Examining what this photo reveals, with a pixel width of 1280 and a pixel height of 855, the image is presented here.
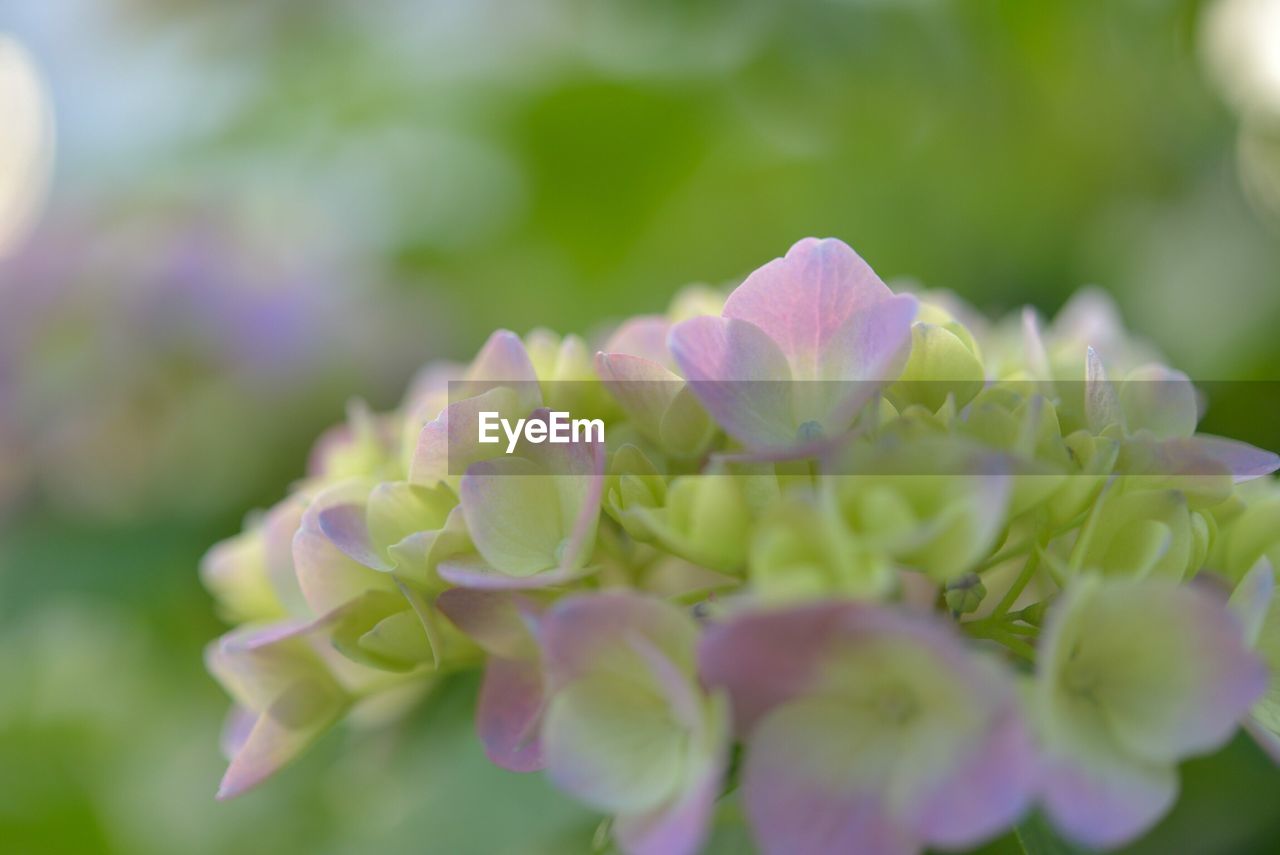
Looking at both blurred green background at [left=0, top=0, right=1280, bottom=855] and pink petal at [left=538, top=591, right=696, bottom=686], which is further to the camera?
blurred green background at [left=0, top=0, right=1280, bottom=855]

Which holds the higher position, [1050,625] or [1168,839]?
[1050,625]

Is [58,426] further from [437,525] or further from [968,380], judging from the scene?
[968,380]

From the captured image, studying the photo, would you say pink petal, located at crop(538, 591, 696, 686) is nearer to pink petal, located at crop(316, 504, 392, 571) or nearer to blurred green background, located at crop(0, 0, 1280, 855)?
pink petal, located at crop(316, 504, 392, 571)

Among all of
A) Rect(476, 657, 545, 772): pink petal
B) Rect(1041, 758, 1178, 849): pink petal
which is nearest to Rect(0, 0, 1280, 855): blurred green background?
Rect(476, 657, 545, 772): pink petal

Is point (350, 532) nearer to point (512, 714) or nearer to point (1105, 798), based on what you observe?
point (512, 714)

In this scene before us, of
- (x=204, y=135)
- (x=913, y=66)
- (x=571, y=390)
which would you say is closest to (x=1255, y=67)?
(x=913, y=66)

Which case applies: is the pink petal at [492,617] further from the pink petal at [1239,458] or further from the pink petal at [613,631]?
the pink petal at [1239,458]
